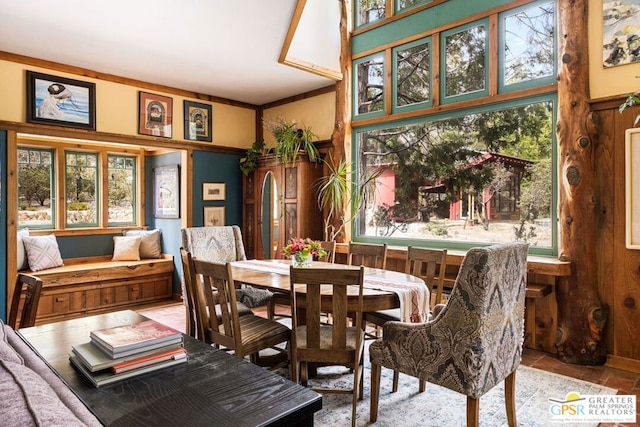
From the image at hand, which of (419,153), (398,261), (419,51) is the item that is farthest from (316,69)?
(398,261)

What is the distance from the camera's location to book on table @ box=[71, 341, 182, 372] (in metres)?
1.25

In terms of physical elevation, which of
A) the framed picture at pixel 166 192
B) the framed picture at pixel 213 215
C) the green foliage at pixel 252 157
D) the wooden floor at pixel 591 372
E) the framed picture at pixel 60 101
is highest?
the framed picture at pixel 60 101

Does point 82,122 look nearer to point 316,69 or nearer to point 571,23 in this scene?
point 316,69

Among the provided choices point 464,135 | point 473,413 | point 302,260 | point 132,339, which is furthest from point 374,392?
point 464,135

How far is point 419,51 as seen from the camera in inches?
176

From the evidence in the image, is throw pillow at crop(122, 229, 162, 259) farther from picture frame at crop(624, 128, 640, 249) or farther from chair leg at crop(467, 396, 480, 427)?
picture frame at crop(624, 128, 640, 249)

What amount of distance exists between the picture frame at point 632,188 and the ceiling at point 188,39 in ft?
10.3

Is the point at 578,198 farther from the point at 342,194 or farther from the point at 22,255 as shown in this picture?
the point at 22,255

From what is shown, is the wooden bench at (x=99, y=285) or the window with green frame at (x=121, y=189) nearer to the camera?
the wooden bench at (x=99, y=285)

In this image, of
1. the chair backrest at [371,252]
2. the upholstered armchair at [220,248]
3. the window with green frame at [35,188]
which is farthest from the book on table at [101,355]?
the window with green frame at [35,188]

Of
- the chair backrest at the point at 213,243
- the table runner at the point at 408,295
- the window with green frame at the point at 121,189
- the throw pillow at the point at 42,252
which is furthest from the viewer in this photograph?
the window with green frame at the point at 121,189

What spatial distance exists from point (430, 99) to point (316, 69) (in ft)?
4.65

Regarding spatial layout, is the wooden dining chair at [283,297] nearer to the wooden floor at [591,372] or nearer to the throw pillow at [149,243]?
the wooden floor at [591,372]

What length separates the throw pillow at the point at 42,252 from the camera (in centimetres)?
480
